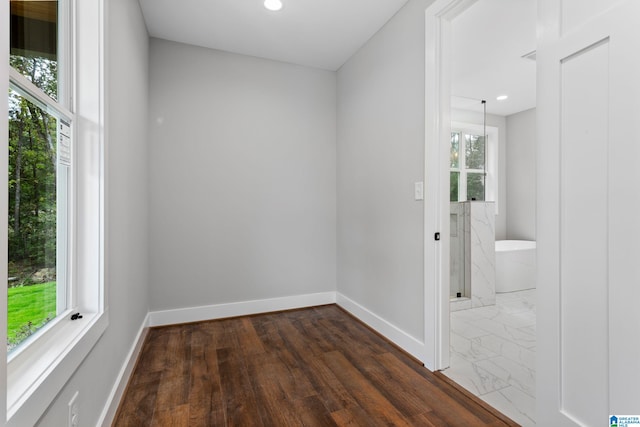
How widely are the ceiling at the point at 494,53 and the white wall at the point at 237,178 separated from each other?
4.62 feet

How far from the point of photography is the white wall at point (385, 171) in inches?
87.1

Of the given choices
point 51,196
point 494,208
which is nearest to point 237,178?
point 51,196

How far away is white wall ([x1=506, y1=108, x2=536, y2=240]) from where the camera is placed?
16.3 feet

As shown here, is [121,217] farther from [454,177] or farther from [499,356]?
[454,177]

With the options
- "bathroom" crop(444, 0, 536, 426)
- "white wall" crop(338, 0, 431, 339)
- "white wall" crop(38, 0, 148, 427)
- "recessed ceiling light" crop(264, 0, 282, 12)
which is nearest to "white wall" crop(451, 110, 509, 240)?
"bathroom" crop(444, 0, 536, 426)

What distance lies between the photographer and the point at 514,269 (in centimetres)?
389

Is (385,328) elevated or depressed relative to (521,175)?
depressed

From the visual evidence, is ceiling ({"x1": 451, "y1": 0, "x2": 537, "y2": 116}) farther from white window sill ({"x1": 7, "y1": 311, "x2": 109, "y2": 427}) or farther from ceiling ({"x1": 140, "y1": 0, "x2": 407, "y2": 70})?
white window sill ({"x1": 7, "y1": 311, "x2": 109, "y2": 427})

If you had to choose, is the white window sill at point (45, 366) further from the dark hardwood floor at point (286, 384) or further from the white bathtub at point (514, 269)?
the white bathtub at point (514, 269)

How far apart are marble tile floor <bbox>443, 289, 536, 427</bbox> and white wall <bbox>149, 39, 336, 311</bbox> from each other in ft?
4.79

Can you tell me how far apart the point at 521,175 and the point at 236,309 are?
4970mm

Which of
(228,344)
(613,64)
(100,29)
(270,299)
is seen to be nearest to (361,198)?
(270,299)

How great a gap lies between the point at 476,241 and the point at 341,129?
6.40 feet

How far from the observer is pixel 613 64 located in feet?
3.48
